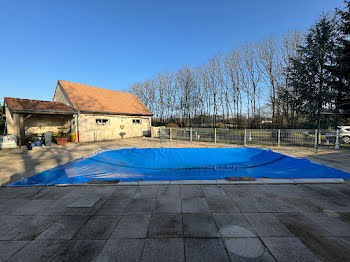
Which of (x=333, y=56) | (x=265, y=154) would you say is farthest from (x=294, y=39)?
(x=265, y=154)

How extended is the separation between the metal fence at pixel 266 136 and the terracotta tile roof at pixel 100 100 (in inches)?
237

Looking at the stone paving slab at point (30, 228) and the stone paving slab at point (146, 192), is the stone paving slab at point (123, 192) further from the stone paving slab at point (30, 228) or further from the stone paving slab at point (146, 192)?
the stone paving slab at point (30, 228)

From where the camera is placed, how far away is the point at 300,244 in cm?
198

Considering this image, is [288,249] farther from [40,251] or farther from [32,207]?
[32,207]

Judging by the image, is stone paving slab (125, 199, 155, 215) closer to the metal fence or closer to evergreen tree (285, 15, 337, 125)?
the metal fence

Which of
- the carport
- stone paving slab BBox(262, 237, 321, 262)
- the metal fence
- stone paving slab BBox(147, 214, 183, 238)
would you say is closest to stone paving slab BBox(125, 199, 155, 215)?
stone paving slab BBox(147, 214, 183, 238)

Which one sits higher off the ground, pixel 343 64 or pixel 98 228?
pixel 343 64

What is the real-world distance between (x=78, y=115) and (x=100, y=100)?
3590 millimetres

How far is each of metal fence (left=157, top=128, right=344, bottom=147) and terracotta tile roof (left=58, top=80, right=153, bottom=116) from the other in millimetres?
6013

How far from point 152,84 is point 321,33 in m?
25.6

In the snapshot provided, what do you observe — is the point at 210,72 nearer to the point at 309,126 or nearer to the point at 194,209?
the point at 309,126

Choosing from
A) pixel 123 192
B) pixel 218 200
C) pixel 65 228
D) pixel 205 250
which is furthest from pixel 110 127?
Result: pixel 205 250

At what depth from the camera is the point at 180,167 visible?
6.96m

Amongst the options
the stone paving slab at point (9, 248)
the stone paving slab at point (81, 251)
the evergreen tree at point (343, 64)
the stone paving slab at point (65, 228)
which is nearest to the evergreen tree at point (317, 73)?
the evergreen tree at point (343, 64)
